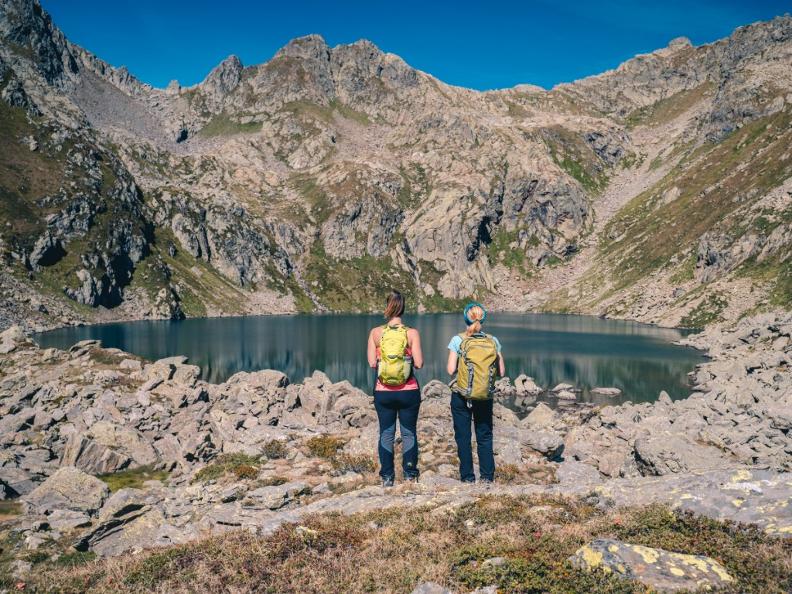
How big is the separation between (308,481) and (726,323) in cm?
15072

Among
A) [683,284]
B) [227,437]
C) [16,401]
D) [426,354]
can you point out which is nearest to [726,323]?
[683,284]

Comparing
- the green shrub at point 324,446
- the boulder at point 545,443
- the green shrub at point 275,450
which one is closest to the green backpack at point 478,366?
the green shrub at point 324,446

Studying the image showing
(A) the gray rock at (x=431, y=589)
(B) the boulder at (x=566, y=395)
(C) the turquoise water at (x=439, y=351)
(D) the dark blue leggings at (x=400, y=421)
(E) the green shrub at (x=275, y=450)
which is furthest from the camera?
(C) the turquoise water at (x=439, y=351)

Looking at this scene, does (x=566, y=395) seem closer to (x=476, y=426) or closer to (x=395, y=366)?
(x=476, y=426)

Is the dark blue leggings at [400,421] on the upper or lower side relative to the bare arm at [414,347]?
lower

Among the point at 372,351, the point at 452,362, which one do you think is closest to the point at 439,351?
the point at 372,351

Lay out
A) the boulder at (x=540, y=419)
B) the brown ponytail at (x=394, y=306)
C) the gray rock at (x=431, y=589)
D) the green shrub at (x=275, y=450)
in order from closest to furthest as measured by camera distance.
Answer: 1. the gray rock at (x=431, y=589)
2. the brown ponytail at (x=394, y=306)
3. the green shrub at (x=275, y=450)
4. the boulder at (x=540, y=419)

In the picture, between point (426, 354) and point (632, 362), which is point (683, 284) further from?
point (426, 354)

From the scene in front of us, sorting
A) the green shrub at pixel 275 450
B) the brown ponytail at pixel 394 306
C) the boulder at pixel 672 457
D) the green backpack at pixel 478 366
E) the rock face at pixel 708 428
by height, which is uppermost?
the brown ponytail at pixel 394 306

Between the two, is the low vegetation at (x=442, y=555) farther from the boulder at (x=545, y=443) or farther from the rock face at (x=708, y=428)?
the boulder at (x=545, y=443)

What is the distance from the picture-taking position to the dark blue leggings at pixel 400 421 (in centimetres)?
1463

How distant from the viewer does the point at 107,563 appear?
11.3 meters

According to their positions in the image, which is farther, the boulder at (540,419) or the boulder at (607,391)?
the boulder at (607,391)

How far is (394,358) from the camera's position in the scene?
14227mm
